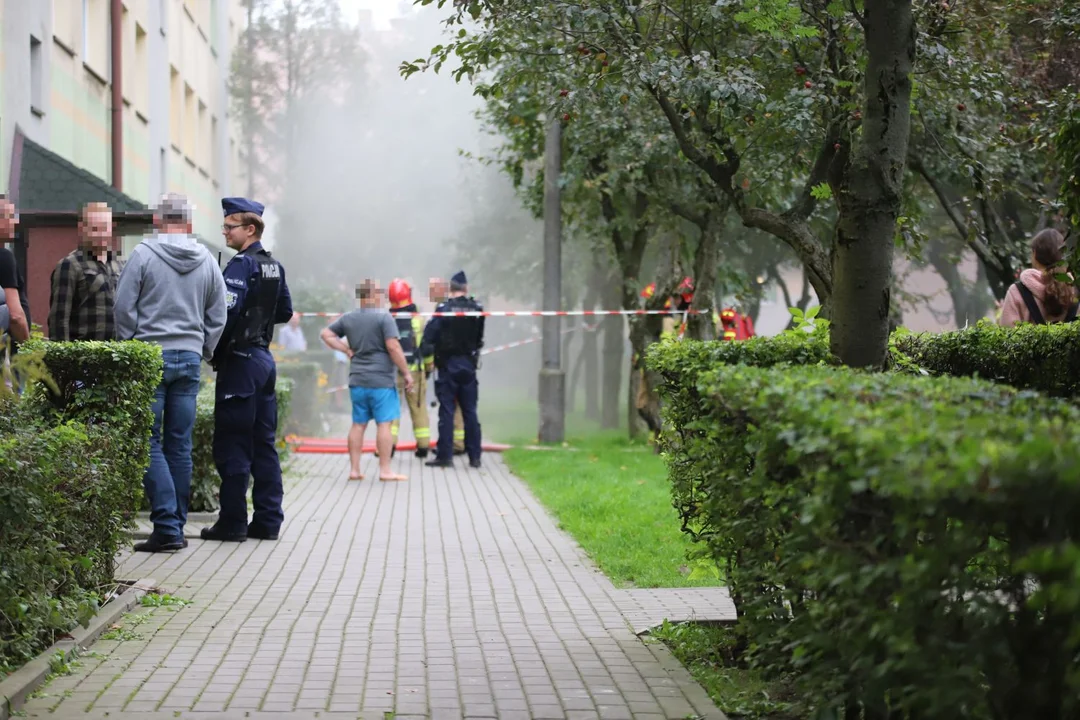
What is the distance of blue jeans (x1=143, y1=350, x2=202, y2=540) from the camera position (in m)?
9.05

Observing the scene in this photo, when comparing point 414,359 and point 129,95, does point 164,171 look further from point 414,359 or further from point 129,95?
point 414,359

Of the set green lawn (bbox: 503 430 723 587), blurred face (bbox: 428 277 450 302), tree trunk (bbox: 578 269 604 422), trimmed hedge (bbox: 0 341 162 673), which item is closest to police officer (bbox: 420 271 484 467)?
blurred face (bbox: 428 277 450 302)

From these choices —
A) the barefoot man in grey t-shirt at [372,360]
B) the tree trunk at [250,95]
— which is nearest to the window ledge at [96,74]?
the barefoot man in grey t-shirt at [372,360]

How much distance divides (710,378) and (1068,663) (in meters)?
2.16

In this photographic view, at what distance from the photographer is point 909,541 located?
3.44 m

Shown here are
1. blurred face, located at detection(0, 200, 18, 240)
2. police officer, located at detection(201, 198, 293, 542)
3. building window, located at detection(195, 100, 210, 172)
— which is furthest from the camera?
building window, located at detection(195, 100, 210, 172)

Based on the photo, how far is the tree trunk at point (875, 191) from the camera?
6.26 metres

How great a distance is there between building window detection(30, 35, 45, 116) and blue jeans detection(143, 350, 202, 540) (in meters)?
9.76

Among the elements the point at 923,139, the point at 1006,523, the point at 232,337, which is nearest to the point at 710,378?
the point at 1006,523

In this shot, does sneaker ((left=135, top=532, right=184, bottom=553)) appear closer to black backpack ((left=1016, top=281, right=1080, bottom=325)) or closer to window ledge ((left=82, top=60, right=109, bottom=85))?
black backpack ((left=1016, top=281, right=1080, bottom=325))

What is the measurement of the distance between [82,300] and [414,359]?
7.85 metres

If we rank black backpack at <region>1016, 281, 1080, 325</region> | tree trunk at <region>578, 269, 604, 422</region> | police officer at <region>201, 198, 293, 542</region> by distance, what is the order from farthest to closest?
tree trunk at <region>578, 269, 604, 422</region>, black backpack at <region>1016, 281, 1080, 325</region>, police officer at <region>201, 198, 293, 542</region>

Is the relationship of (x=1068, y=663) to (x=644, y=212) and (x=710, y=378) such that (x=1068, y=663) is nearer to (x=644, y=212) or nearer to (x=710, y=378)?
(x=710, y=378)

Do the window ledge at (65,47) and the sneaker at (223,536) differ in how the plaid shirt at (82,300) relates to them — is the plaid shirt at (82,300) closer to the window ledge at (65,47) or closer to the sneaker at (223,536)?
the sneaker at (223,536)
